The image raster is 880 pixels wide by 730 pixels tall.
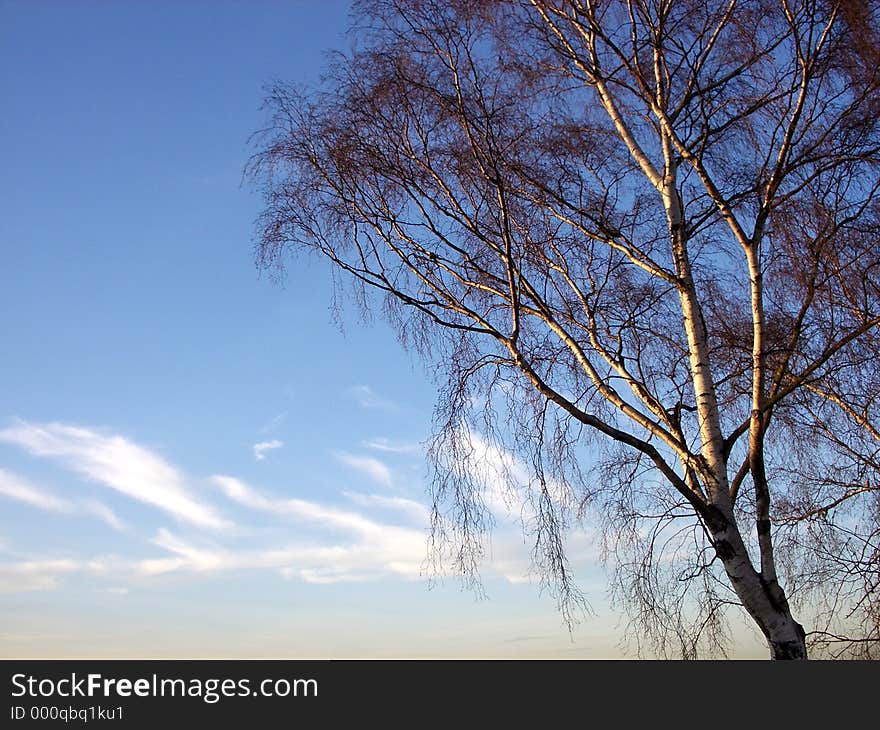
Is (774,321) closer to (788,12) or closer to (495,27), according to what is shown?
(788,12)

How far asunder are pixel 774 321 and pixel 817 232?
4.00 ft

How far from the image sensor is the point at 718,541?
8.27 meters

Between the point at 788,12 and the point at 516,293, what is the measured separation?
Result: 3.97 meters

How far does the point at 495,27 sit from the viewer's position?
9516mm
